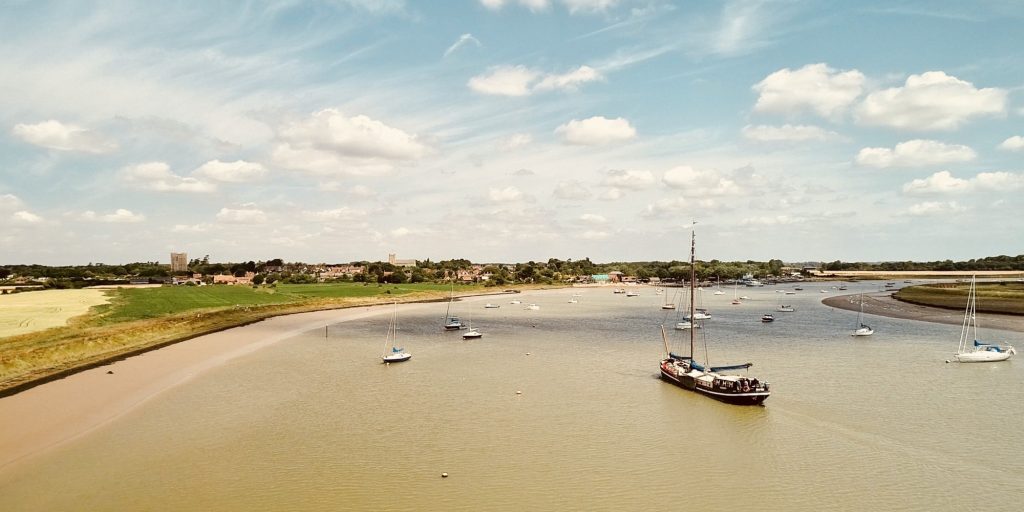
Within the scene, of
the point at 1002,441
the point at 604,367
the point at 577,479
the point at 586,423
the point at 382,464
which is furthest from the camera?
the point at 604,367

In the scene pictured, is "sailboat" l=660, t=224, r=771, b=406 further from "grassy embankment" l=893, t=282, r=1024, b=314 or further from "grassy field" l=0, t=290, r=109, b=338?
"grassy embankment" l=893, t=282, r=1024, b=314

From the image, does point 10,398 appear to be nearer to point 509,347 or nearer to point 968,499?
point 509,347

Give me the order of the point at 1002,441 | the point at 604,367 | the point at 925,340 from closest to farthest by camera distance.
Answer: the point at 1002,441 → the point at 604,367 → the point at 925,340

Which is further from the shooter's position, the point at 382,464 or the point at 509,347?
the point at 509,347

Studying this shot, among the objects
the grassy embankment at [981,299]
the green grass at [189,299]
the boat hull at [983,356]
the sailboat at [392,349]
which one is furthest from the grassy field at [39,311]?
the grassy embankment at [981,299]

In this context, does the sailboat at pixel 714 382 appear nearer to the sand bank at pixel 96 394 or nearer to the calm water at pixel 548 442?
the calm water at pixel 548 442

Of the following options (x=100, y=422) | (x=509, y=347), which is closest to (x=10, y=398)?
(x=100, y=422)

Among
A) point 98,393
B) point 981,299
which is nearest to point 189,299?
point 98,393
